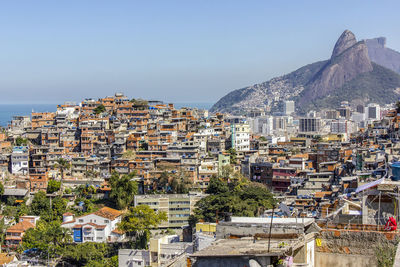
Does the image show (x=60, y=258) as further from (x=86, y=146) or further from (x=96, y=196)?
(x=86, y=146)

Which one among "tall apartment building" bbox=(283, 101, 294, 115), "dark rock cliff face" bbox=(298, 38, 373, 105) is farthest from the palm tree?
"dark rock cliff face" bbox=(298, 38, 373, 105)

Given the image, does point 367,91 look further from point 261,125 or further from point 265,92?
point 261,125

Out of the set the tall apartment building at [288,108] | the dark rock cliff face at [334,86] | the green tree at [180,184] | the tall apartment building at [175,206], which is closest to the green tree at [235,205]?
the tall apartment building at [175,206]

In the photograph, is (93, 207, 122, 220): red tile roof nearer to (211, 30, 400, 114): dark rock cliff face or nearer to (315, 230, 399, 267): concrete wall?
(315, 230, 399, 267): concrete wall

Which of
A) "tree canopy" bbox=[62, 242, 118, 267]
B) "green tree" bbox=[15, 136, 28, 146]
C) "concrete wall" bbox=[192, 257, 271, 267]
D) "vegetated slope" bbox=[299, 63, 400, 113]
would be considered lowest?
"tree canopy" bbox=[62, 242, 118, 267]

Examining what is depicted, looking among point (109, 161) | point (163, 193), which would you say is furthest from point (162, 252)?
point (109, 161)

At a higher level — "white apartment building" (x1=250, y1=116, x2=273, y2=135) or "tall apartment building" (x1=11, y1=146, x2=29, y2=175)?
"white apartment building" (x1=250, y1=116, x2=273, y2=135)
